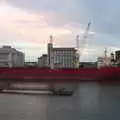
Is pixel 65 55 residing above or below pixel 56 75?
above

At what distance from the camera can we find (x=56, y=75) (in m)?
18.7

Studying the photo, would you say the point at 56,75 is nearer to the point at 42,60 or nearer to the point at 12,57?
the point at 42,60

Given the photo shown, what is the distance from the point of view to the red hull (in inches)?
732

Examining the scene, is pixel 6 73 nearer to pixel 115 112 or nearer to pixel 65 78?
pixel 65 78

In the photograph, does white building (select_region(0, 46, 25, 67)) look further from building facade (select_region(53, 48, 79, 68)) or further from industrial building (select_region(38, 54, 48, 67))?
building facade (select_region(53, 48, 79, 68))

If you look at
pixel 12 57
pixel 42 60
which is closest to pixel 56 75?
pixel 42 60

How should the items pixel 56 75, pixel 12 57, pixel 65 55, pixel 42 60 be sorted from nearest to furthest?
pixel 56 75, pixel 12 57, pixel 42 60, pixel 65 55

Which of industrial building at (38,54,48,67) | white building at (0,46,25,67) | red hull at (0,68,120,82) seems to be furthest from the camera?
industrial building at (38,54,48,67)

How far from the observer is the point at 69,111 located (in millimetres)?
10172

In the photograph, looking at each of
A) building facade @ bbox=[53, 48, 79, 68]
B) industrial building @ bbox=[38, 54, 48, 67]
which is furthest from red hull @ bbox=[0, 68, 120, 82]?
building facade @ bbox=[53, 48, 79, 68]

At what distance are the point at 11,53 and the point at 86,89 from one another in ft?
51.0

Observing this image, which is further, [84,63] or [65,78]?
[84,63]

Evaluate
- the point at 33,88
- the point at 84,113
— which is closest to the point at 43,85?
the point at 33,88

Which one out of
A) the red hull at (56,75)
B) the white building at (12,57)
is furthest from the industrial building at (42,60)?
the red hull at (56,75)
